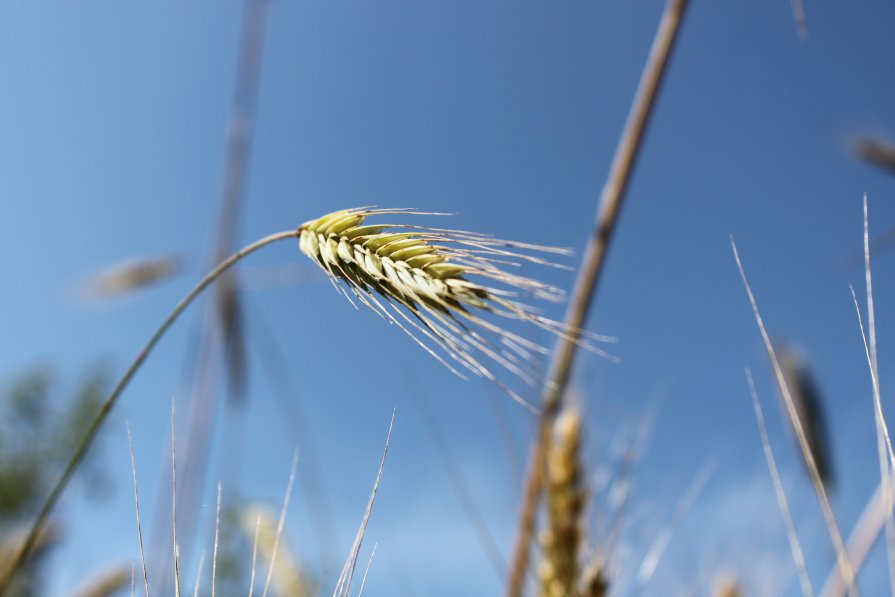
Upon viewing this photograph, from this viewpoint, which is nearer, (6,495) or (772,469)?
(772,469)

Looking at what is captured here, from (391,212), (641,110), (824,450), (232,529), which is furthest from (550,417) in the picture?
(232,529)

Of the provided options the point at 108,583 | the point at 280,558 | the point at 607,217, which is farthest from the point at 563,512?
the point at 108,583

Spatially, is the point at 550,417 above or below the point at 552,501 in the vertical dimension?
above

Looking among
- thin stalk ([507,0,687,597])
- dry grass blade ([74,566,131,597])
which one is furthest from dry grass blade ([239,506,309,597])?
thin stalk ([507,0,687,597])

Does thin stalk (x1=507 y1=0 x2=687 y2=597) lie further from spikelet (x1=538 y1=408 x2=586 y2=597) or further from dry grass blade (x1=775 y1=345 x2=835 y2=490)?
dry grass blade (x1=775 y1=345 x2=835 y2=490)

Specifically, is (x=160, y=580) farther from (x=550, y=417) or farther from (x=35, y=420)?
(x=35, y=420)

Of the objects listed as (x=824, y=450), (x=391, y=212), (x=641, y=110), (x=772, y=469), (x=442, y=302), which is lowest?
(x=824, y=450)

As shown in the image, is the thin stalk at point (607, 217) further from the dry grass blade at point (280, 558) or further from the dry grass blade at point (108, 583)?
the dry grass blade at point (108, 583)

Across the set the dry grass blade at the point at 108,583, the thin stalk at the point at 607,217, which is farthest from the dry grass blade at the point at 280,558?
the thin stalk at the point at 607,217
